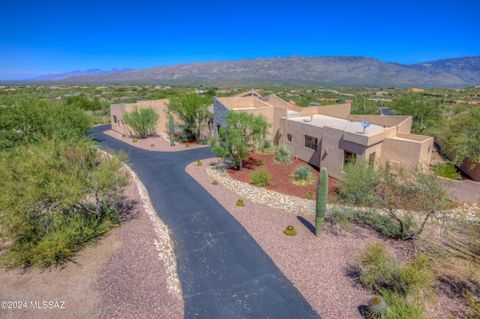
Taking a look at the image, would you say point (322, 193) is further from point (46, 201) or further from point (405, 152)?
point (46, 201)

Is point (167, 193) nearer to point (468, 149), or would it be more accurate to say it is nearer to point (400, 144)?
point (400, 144)

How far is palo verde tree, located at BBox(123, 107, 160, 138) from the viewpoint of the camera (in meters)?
32.5

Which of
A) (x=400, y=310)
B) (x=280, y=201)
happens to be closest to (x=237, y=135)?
(x=280, y=201)

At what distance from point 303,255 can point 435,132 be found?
77.9 ft

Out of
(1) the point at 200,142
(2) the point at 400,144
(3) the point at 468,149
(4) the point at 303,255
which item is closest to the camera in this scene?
(4) the point at 303,255

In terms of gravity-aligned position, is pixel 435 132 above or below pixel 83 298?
above

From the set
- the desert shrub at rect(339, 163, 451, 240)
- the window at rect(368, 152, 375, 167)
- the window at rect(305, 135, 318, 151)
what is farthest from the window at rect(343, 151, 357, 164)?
the desert shrub at rect(339, 163, 451, 240)

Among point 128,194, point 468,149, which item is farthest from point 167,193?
point 468,149

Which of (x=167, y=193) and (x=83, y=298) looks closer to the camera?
(x=83, y=298)

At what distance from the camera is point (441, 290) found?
29.2 ft

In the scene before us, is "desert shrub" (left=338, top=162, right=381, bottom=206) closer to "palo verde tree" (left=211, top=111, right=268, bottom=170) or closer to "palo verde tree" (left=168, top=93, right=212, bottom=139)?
"palo verde tree" (left=211, top=111, right=268, bottom=170)

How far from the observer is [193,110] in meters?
30.8

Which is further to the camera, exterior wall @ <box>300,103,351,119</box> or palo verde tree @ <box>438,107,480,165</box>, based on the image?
exterior wall @ <box>300,103,351,119</box>

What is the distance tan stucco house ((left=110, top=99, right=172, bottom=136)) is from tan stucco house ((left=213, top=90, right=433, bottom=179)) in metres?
11.2
